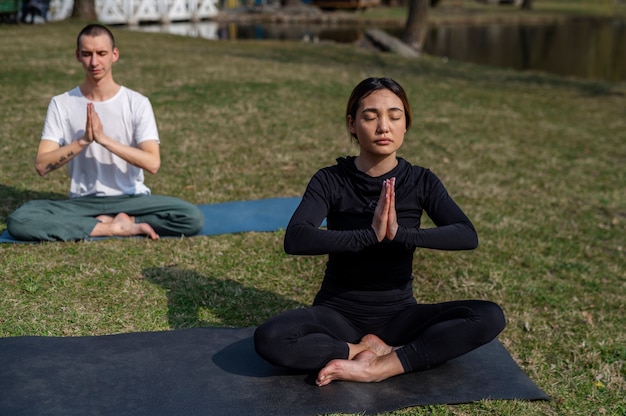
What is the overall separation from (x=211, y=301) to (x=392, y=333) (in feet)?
4.54

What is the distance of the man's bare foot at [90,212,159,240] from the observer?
5.49 m

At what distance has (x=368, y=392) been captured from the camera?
353cm

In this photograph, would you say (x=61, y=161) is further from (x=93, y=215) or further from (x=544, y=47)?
(x=544, y=47)

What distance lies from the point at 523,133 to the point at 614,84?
6.53 meters

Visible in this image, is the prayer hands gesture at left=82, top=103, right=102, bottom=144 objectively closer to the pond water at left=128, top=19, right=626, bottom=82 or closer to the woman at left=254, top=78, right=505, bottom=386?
the woman at left=254, top=78, right=505, bottom=386

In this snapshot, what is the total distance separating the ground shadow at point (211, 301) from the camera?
452 centimetres

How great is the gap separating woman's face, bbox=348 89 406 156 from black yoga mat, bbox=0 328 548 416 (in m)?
1.14

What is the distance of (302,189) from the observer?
733 centimetres

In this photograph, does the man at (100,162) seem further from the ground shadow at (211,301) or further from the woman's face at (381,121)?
the woman's face at (381,121)

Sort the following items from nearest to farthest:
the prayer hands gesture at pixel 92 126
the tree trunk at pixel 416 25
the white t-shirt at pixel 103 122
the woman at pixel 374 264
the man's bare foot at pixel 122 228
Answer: the woman at pixel 374 264 < the prayer hands gesture at pixel 92 126 < the white t-shirt at pixel 103 122 < the man's bare foot at pixel 122 228 < the tree trunk at pixel 416 25

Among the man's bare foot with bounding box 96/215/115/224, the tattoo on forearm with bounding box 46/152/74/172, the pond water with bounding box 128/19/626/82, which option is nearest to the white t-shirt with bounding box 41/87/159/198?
the tattoo on forearm with bounding box 46/152/74/172

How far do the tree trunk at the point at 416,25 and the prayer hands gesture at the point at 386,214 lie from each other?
18648 millimetres

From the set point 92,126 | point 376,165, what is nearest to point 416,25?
point 92,126

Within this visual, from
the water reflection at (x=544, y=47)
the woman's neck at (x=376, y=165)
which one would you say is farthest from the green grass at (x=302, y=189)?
the water reflection at (x=544, y=47)
